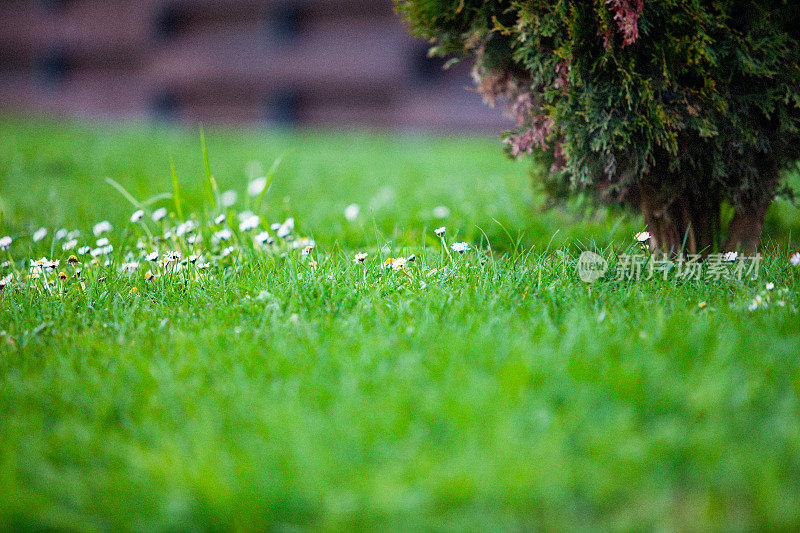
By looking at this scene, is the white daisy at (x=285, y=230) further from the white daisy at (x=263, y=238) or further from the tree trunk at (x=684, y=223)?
the tree trunk at (x=684, y=223)

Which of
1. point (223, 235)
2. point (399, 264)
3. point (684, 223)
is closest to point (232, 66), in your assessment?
point (223, 235)

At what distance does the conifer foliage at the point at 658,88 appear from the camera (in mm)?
2109

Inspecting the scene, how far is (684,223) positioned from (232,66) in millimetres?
9110

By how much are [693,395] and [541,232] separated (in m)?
1.92

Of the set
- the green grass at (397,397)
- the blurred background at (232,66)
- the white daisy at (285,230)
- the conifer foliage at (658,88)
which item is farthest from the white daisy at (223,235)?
the blurred background at (232,66)

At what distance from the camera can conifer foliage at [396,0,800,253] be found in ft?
6.92

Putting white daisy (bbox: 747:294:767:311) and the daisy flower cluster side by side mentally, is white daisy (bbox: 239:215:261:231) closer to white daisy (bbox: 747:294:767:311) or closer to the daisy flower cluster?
the daisy flower cluster

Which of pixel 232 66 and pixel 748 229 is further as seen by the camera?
pixel 232 66

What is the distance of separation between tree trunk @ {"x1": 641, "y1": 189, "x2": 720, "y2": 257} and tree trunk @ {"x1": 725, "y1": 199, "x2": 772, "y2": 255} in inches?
3.6

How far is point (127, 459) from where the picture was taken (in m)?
1.37

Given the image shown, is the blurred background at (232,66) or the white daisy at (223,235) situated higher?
the blurred background at (232,66)

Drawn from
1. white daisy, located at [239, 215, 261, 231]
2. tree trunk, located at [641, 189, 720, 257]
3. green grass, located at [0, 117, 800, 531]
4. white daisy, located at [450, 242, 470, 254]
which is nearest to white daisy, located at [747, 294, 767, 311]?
green grass, located at [0, 117, 800, 531]

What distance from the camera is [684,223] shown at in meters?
2.63

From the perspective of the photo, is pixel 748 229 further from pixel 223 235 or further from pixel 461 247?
pixel 223 235
